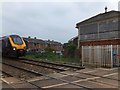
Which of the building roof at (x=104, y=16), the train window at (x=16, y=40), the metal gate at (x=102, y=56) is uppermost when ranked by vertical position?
the building roof at (x=104, y=16)

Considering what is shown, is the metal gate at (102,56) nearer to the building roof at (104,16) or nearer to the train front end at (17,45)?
the train front end at (17,45)

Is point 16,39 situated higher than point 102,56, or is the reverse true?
point 16,39

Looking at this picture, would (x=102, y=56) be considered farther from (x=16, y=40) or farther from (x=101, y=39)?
(x=16, y=40)

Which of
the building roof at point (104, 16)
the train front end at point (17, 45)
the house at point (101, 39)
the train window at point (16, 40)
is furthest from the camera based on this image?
the building roof at point (104, 16)

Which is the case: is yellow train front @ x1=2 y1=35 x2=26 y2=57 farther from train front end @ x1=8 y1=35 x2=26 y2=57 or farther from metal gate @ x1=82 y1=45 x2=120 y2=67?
metal gate @ x1=82 y1=45 x2=120 y2=67

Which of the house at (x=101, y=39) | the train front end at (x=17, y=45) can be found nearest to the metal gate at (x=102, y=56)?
the house at (x=101, y=39)

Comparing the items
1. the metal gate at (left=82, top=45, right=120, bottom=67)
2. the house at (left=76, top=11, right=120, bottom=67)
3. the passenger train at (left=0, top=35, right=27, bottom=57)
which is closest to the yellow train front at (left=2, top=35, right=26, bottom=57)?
the passenger train at (left=0, top=35, right=27, bottom=57)

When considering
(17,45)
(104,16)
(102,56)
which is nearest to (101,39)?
(104,16)


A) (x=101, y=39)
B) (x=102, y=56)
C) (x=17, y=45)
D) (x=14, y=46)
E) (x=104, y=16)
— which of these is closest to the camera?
(x=102, y=56)

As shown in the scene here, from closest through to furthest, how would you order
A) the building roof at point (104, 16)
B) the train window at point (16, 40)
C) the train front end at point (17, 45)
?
1. the train front end at point (17, 45)
2. the train window at point (16, 40)
3. the building roof at point (104, 16)

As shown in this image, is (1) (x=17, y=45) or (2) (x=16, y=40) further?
(2) (x=16, y=40)

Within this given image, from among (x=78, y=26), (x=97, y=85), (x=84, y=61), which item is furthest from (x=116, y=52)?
(x=78, y=26)

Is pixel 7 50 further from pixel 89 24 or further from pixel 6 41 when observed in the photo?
pixel 89 24

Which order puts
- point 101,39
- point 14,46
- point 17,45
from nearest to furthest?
1. point 14,46
2. point 17,45
3. point 101,39
